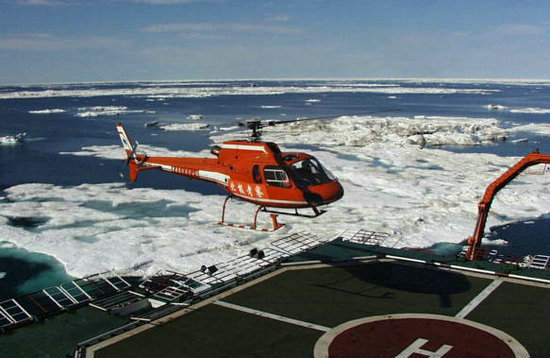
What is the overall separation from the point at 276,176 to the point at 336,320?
684cm

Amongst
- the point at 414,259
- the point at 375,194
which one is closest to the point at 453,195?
the point at 375,194

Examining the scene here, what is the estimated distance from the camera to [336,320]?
17.2 m

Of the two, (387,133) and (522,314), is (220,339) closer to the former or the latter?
(522,314)

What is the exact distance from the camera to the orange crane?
81.0ft

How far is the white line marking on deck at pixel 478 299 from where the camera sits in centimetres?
1764

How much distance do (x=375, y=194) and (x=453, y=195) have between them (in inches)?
246

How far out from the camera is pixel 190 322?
17.4 metres

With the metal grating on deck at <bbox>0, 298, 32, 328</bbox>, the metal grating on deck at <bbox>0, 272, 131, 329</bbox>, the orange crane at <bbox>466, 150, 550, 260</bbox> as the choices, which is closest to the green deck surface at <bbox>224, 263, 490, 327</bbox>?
the orange crane at <bbox>466, 150, 550, 260</bbox>

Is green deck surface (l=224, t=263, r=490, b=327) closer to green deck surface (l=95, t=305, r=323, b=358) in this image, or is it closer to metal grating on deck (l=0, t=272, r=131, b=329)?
green deck surface (l=95, t=305, r=323, b=358)

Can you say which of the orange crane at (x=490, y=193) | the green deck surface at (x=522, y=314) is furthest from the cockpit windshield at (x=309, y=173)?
the orange crane at (x=490, y=193)

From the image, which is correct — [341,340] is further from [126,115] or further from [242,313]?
[126,115]

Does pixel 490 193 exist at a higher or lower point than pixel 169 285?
higher

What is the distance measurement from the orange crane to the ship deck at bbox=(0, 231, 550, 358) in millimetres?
3426

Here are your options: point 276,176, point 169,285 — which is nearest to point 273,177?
point 276,176
